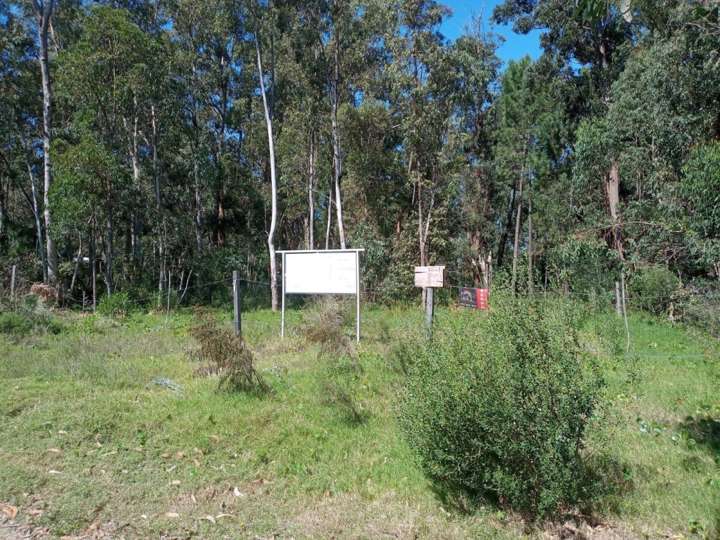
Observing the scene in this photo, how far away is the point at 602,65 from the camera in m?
21.4

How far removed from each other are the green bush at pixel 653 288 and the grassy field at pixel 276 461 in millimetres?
5823

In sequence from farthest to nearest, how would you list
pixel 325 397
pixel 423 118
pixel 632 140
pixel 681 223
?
pixel 423 118
pixel 632 140
pixel 681 223
pixel 325 397

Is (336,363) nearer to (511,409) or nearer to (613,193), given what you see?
(511,409)

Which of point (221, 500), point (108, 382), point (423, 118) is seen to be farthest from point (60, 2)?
point (221, 500)

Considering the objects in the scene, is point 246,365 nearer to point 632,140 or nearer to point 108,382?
point 108,382

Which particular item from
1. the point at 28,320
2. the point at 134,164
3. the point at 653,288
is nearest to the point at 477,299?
the point at 28,320

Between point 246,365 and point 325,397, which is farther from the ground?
point 246,365

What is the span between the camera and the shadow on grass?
5.02 meters

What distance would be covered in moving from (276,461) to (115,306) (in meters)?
12.3

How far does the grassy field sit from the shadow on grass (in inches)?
0.9

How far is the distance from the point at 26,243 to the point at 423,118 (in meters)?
19.3

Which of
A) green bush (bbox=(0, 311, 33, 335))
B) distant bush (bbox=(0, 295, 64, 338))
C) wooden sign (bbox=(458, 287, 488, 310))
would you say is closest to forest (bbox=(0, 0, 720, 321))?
distant bush (bbox=(0, 295, 64, 338))

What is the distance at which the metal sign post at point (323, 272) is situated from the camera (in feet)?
32.4

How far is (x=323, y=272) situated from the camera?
10.2 m
